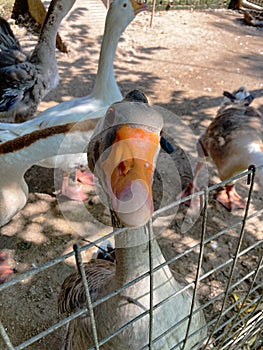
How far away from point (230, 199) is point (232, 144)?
2.07ft

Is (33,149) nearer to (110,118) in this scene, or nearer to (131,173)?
(110,118)

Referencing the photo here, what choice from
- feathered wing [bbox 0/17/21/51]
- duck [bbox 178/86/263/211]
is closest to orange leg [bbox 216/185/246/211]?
duck [bbox 178/86/263/211]

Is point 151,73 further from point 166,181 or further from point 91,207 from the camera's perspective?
point 91,207

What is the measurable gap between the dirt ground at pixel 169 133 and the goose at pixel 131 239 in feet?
3.03

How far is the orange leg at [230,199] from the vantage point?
3297 millimetres

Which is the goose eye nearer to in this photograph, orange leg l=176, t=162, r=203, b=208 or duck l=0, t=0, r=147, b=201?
duck l=0, t=0, r=147, b=201

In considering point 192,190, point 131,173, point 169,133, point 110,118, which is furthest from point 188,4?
point 131,173

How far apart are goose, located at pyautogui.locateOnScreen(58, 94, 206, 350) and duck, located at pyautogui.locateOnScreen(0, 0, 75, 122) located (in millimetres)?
2427

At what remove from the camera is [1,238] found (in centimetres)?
293

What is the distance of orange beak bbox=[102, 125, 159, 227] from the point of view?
35.6 inches

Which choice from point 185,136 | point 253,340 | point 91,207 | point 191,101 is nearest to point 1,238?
point 91,207

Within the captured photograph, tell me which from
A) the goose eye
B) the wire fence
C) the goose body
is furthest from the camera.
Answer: the wire fence

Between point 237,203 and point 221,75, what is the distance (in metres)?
3.09

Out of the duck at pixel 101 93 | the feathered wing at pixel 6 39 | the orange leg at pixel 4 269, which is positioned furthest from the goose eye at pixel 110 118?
the feathered wing at pixel 6 39
